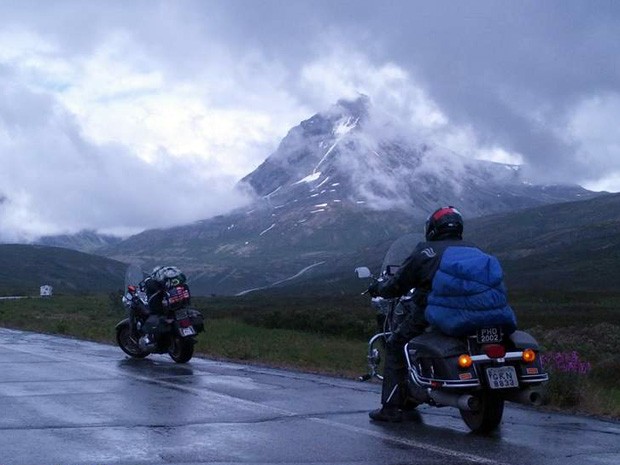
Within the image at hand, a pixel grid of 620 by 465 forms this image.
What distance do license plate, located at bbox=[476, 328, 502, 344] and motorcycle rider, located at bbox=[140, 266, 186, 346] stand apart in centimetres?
854

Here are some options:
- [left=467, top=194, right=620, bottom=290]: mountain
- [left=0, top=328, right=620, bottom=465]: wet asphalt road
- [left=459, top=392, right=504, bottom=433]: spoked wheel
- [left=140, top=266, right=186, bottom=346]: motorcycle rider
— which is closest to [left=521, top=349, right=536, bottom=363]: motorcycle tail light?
[left=459, top=392, right=504, bottom=433]: spoked wheel

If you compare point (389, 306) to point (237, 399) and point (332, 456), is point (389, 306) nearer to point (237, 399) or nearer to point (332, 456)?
point (237, 399)

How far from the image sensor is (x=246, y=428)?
8.83 m

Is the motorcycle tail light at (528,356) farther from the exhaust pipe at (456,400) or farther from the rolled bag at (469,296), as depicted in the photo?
the exhaust pipe at (456,400)

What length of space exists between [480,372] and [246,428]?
7.01ft

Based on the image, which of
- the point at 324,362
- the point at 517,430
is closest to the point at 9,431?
the point at 517,430

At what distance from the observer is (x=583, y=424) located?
959cm

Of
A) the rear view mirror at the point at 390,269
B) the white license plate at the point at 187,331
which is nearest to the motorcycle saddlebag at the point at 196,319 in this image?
the white license plate at the point at 187,331

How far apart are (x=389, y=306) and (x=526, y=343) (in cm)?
184

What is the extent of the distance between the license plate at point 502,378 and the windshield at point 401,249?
Result: 2134 mm

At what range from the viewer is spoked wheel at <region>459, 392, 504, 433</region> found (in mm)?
8648

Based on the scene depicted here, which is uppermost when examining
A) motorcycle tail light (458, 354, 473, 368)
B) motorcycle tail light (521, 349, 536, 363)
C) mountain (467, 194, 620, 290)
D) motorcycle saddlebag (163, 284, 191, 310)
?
mountain (467, 194, 620, 290)

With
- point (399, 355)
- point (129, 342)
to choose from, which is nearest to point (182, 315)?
point (129, 342)

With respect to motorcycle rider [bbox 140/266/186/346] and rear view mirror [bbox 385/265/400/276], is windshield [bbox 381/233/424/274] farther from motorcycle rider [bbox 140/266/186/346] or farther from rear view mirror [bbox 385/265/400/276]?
motorcycle rider [bbox 140/266/186/346]
